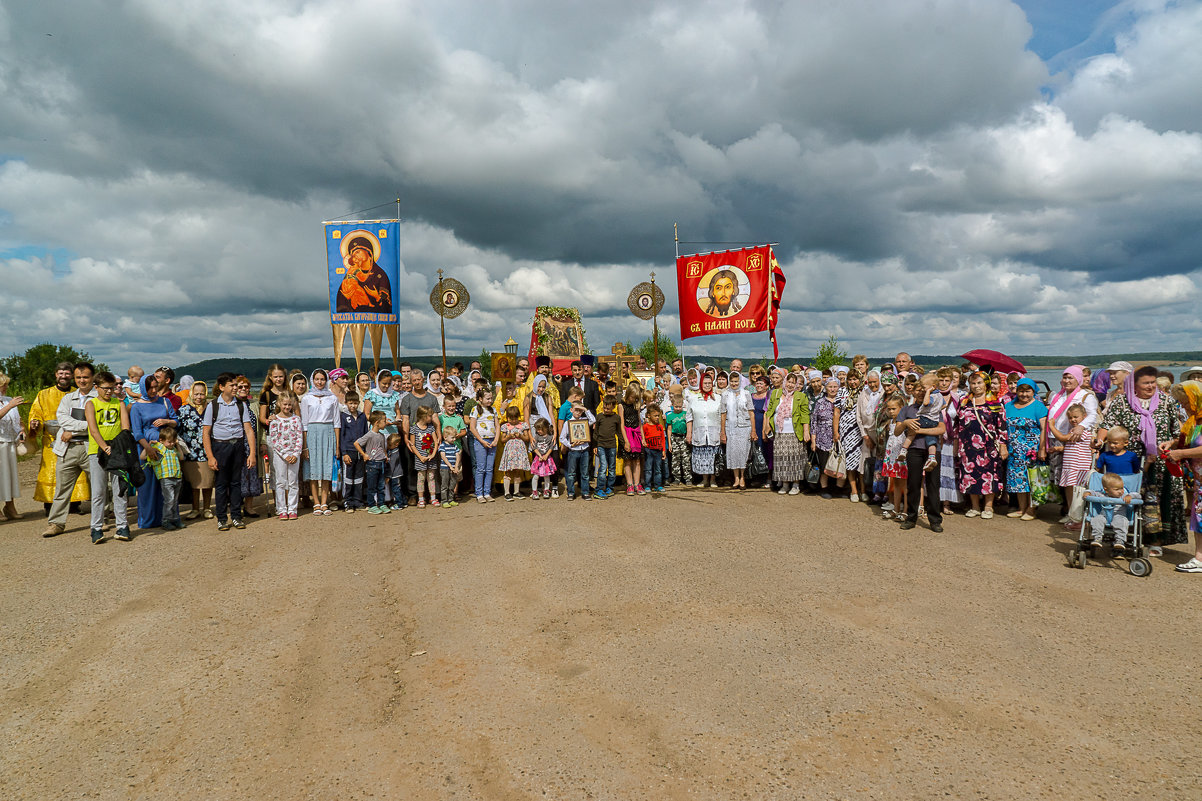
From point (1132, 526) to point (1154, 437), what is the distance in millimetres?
1228

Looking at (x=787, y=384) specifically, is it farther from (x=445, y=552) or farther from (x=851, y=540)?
(x=445, y=552)

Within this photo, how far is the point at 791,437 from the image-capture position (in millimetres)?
9820

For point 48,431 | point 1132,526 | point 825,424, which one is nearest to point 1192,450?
point 1132,526

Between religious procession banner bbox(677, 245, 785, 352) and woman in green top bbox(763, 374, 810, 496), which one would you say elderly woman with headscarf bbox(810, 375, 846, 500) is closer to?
woman in green top bbox(763, 374, 810, 496)

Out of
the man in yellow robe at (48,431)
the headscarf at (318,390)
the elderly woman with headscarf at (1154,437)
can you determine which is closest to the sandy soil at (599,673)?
the elderly woman with headscarf at (1154,437)

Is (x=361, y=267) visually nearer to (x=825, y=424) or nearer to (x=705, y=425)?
(x=705, y=425)

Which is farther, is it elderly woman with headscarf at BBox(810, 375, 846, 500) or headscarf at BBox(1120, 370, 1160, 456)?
elderly woman with headscarf at BBox(810, 375, 846, 500)

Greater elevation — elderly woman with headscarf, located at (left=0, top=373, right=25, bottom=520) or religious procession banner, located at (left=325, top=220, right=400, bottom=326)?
religious procession banner, located at (left=325, top=220, right=400, bottom=326)

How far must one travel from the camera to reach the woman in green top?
32.0ft

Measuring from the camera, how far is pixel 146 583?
5879mm

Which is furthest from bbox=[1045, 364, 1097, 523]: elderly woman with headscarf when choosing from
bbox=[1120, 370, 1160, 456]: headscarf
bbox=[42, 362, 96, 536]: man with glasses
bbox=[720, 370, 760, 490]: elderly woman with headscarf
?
bbox=[42, 362, 96, 536]: man with glasses

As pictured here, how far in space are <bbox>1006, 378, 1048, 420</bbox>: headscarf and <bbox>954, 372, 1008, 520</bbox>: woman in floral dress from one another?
0.12 m

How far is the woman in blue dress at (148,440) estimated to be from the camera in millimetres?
7871

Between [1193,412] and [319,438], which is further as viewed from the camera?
[319,438]
